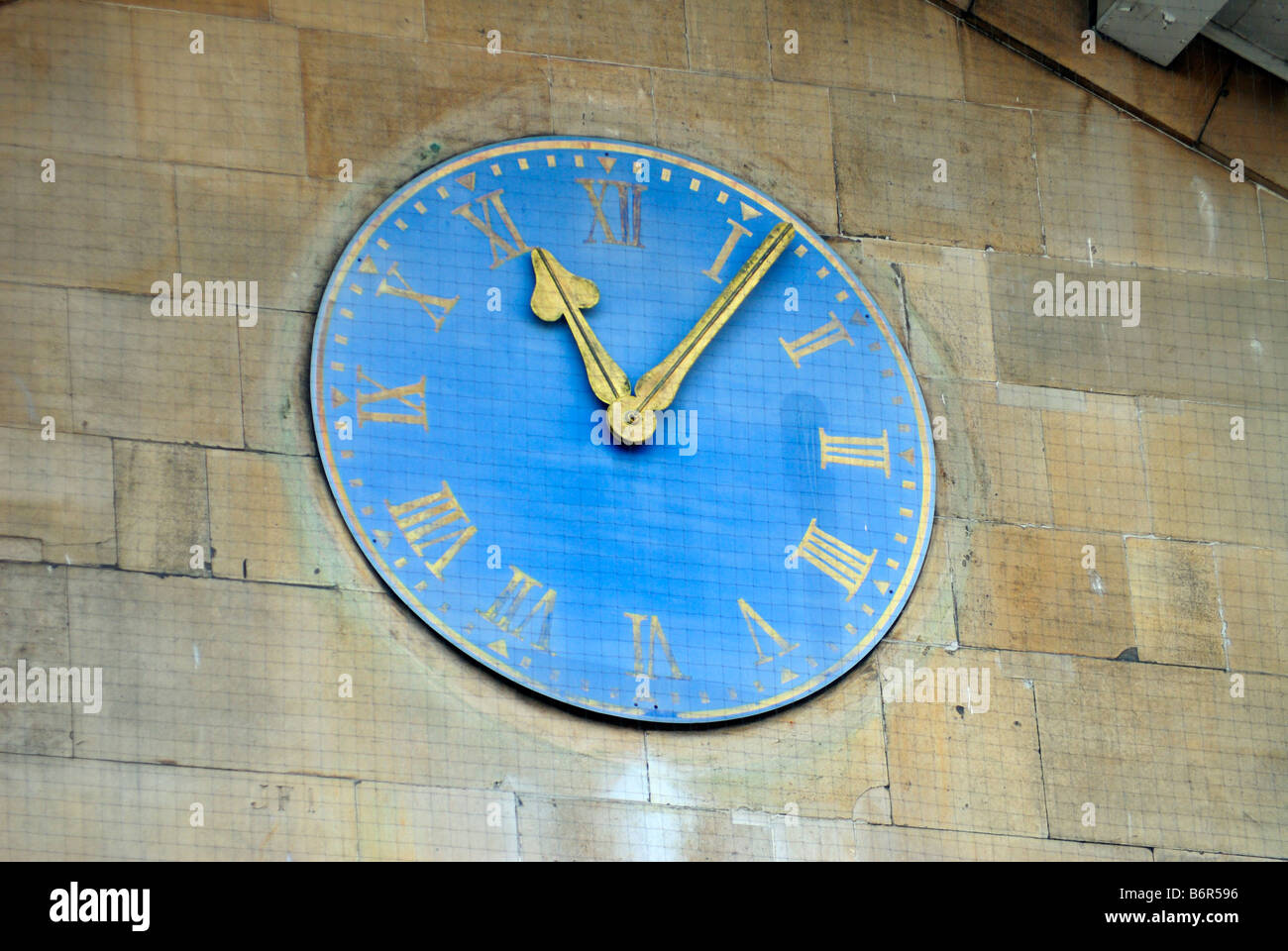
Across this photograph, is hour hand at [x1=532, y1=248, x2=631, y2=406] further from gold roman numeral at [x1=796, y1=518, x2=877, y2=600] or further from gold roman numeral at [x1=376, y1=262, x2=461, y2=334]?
gold roman numeral at [x1=796, y1=518, x2=877, y2=600]

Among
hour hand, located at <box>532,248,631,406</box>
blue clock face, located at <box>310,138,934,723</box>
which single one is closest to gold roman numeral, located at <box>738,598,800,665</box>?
blue clock face, located at <box>310,138,934,723</box>

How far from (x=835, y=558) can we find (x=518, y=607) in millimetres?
1552

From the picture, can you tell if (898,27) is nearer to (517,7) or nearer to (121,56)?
(517,7)

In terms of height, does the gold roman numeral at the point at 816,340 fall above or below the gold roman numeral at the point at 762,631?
above

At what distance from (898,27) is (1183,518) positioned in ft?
9.75

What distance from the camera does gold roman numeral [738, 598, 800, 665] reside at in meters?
11.5

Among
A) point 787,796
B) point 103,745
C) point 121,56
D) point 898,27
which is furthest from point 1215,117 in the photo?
point 103,745

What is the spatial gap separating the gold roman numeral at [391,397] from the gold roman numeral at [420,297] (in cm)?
34

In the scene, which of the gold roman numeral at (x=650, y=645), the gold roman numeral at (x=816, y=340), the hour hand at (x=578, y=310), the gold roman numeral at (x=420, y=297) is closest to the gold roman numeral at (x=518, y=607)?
the gold roman numeral at (x=650, y=645)

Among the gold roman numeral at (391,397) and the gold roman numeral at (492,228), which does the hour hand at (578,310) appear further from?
the gold roman numeral at (391,397)

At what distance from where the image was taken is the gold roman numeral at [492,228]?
39.3 feet

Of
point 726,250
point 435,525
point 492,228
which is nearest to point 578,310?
point 492,228

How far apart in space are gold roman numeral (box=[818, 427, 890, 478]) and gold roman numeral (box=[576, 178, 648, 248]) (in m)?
1.32

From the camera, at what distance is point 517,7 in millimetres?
12711
